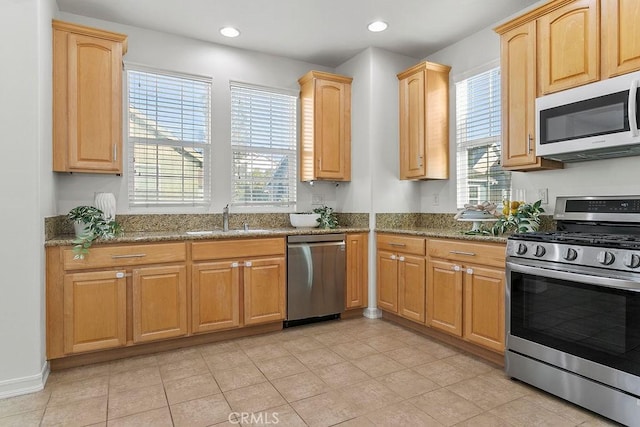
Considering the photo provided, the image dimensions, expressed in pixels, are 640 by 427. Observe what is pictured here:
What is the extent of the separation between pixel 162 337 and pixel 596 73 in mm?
3546

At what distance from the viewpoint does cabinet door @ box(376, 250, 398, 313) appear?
3676mm

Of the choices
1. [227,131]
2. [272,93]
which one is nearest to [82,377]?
[227,131]

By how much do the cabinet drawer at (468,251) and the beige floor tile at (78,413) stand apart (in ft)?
8.29

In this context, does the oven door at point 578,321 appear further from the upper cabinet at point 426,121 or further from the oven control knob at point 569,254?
the upper cabinet at point 426,121

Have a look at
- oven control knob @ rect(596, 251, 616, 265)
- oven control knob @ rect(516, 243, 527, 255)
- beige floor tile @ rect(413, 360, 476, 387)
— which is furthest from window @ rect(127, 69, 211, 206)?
oven control knob @ rect(596, 251, 616, 265)

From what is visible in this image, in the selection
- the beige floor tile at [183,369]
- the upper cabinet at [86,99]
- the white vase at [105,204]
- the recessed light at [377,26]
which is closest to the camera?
the beige floor tile at [183,369]

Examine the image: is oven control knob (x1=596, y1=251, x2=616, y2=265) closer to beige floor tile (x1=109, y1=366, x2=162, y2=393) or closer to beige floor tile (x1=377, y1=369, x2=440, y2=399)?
beige floor tile (x1=377, y1=369, x2=440, y2=399)

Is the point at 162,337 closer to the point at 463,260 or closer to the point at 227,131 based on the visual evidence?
the point at 227,131

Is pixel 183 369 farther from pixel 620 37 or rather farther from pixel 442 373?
pixel 620 37

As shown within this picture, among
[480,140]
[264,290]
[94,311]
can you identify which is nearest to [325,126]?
[480,140]

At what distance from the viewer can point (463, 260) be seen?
296 cm

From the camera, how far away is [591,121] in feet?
7.97

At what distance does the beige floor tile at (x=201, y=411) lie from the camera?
81.2 inches

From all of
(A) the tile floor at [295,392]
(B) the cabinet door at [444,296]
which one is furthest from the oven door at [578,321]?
(B) the cabinet door at [444,296]
